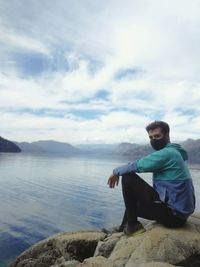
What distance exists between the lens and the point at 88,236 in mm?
13273

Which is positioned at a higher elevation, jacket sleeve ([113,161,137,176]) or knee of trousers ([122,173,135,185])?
jacket sleeve ([113,161,137,176])

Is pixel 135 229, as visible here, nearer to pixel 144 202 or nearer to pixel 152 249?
pixel 144 202

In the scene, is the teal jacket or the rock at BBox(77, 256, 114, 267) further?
the teal jacket

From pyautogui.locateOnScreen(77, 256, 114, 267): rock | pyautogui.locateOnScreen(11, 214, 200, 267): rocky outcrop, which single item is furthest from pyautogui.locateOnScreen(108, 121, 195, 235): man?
pyautogui.locateOnScreen(77, 256, 114, 267): rock

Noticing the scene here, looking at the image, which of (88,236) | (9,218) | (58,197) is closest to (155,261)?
(88,236)

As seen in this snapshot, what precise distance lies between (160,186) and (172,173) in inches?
24.9

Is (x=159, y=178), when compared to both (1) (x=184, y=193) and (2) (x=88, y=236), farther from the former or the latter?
(2) (x=88, y=236)

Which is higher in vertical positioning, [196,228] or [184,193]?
[184,193]

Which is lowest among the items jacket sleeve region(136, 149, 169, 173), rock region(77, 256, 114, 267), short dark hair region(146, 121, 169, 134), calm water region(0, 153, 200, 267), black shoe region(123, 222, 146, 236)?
calm water region(0, 153, 200, 267)

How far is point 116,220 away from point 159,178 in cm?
2351

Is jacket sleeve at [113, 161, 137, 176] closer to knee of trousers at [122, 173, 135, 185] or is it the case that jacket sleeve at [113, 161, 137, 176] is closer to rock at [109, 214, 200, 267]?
knee of trousers at [122, 173, 135, 185]

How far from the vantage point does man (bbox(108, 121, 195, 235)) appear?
975cm

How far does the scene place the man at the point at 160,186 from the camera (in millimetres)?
9750

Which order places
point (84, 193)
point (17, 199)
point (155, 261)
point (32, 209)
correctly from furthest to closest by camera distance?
point (84, 193) → point (17, 199) → point (32, 209) → point (155, 261)
